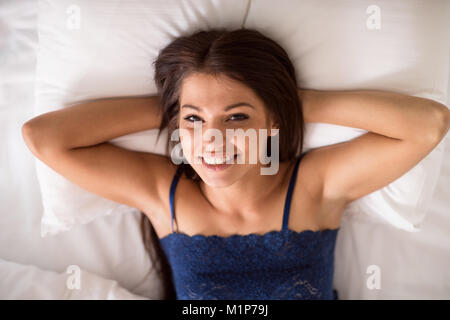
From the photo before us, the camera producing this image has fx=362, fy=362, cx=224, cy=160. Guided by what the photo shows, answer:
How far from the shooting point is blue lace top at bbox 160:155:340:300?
3.49 feet

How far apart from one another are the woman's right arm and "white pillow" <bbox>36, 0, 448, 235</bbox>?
0.06m

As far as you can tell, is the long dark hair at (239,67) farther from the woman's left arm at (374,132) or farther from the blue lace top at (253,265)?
the blue lace top at (253,265)

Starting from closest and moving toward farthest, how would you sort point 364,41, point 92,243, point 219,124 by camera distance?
point 219,124, point 364,41, point 92,243

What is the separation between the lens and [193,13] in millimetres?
1028

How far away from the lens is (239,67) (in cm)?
91

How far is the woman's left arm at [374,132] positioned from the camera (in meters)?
0.96

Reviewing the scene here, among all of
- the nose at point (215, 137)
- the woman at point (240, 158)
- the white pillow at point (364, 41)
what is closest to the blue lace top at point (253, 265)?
the woman at point (240, 158)

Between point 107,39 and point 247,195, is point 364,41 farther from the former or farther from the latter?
point 107,39

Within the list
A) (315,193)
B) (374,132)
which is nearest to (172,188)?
(315,193)

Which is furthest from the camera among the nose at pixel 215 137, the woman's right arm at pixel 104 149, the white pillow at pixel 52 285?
the white pillow at pixel 52 285

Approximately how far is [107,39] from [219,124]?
42cm

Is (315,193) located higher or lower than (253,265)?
higher

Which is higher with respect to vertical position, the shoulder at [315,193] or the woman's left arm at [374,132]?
the woman's left arm at [374,132]
